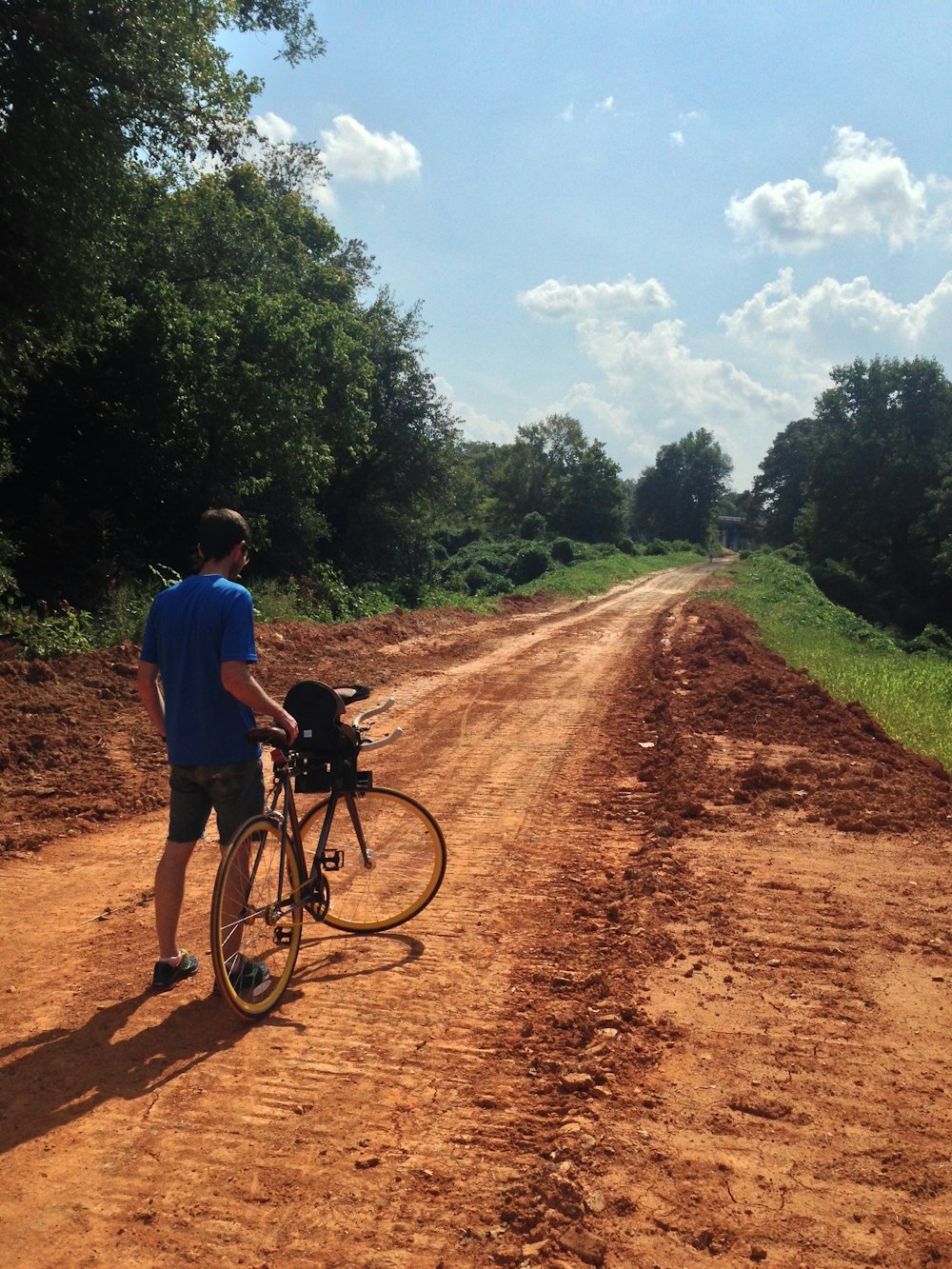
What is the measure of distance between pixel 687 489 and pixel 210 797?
3755 inches

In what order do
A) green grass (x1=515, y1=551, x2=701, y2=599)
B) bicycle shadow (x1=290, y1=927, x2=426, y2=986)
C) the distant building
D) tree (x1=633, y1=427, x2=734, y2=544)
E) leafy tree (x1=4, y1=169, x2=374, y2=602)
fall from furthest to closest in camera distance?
the distant building, tree (x1=633, y1=427, x2=734, y2=544), green grass (x1=515, y1=551, x2=701, y2=599), leafy tree (x1=4, y1=169, x2=374, y2=602), bicycle shadow (x1=290, y1=927, x2=426, y2=986)

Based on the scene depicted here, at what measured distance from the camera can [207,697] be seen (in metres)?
3.98

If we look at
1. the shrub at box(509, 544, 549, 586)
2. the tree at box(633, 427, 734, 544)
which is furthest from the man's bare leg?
the tree at box(633, 427, 734, 544)

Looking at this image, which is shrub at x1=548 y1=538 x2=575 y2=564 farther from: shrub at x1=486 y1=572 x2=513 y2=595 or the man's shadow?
the man's shadow

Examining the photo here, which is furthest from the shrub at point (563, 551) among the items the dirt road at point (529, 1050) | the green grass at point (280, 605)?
the dirt road at point (529, 1050)

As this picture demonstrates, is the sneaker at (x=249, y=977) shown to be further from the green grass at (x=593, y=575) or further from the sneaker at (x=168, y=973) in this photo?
the green grass at (x=593, y=575)

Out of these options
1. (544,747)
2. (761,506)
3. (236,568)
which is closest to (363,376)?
(544,747)

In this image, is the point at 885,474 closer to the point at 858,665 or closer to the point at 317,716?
the point at 858,665

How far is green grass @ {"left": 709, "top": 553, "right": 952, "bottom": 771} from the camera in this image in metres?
10.3

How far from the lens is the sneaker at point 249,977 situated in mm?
3941

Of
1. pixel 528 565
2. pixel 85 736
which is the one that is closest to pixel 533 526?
pixel 528 565

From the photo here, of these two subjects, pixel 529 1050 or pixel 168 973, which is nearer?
pixel 529 1050

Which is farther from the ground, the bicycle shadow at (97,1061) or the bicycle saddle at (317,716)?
the bicycle saddle at (317,716)

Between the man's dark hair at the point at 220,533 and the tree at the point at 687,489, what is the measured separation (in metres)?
92.6
